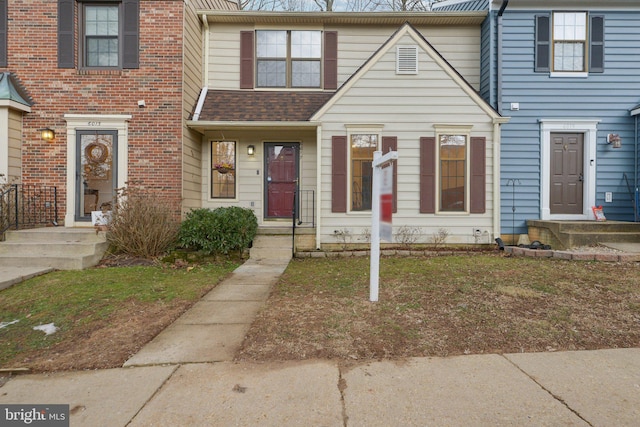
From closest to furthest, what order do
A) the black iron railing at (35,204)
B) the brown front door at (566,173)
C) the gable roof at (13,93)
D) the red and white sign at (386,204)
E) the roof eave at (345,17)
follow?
the red and white sign at (386,204) → the gable roof at (13,93) → the black iron railing at (35,204) → the brown front door at (566,173) → the roof eave at (345,17)

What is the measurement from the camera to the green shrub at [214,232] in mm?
6809

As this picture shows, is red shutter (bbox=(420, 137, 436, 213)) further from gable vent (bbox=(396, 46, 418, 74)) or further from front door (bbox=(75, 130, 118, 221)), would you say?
front door (bbox=(75, 130, 118, 221))

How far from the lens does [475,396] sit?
2332 millimetres

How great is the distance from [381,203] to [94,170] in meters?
6.76

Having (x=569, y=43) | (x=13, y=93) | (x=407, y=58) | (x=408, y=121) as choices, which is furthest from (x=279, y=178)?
(x=569, y=43)

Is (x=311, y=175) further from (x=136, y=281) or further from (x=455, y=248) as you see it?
(x=136, y=281)

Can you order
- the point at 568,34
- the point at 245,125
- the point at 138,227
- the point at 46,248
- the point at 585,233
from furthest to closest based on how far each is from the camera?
the point at 568,34
the point at 245,125
the point at 585,233
the point at 138,227
the point at 46,248

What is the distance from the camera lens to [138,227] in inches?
261

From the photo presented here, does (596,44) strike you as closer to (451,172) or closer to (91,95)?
(451,172)

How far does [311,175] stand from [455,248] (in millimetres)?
3670

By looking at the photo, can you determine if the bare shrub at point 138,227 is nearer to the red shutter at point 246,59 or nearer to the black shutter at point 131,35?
the black shutter at point 131,35

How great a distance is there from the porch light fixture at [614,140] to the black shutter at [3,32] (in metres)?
13.2

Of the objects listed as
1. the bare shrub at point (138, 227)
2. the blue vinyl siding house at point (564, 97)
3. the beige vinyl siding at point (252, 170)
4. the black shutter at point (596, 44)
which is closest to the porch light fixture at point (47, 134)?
the bare shrub at point (138, 227)

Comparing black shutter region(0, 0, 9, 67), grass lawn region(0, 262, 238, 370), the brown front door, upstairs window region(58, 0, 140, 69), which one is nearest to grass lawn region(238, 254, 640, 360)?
grass lawn region(0, 262, 238, 370)
